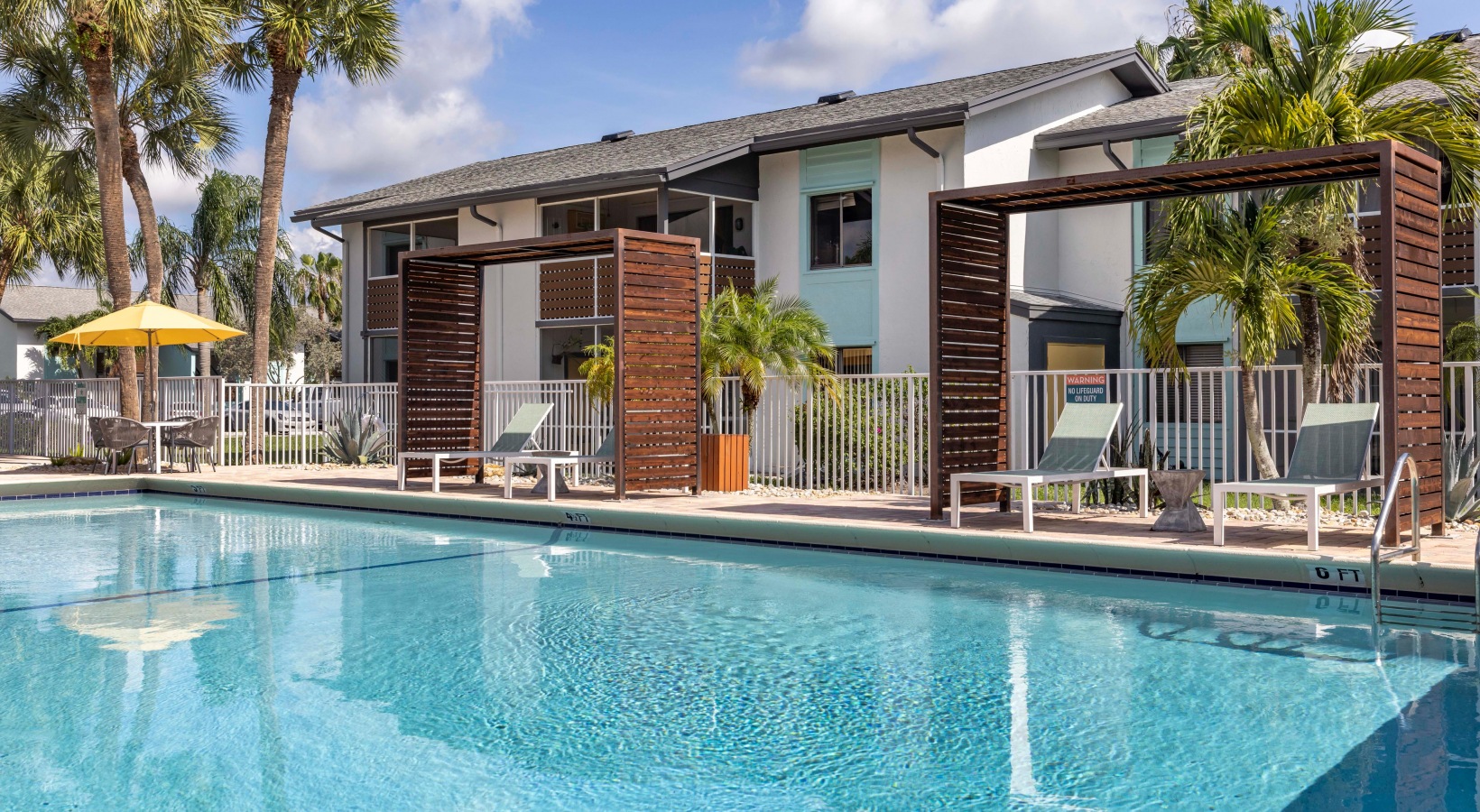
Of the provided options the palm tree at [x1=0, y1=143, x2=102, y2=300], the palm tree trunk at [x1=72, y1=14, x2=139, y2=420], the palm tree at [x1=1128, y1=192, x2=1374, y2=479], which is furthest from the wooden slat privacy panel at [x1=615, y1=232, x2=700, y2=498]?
the palm tree at [x1=0, y1=143, x2=102, y2=300]

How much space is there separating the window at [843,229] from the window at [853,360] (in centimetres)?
134

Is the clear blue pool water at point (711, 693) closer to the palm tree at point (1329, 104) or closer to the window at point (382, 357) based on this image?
the palm tree at point (1329, 104)

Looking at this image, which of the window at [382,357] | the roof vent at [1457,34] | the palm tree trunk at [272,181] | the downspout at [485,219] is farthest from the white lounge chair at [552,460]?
the roof vent at [1457,34]

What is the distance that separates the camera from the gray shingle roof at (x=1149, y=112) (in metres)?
17.1

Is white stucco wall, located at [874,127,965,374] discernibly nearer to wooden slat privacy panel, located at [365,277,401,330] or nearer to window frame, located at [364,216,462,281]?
window frame, located at [364,216,462,281]

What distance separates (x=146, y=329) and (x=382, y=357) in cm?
910

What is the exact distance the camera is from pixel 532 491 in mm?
13656

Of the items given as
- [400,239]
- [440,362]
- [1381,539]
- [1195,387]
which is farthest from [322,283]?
[1381,539]

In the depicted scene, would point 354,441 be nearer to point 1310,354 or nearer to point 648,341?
point 648,341

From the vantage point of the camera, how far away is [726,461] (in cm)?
1397

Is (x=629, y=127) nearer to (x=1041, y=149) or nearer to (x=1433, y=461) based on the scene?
(x=1041, y=149)

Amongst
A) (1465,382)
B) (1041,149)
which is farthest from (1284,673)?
(1041,149)

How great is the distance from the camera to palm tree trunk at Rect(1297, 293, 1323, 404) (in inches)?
423

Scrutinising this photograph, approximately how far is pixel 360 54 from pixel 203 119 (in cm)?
361
